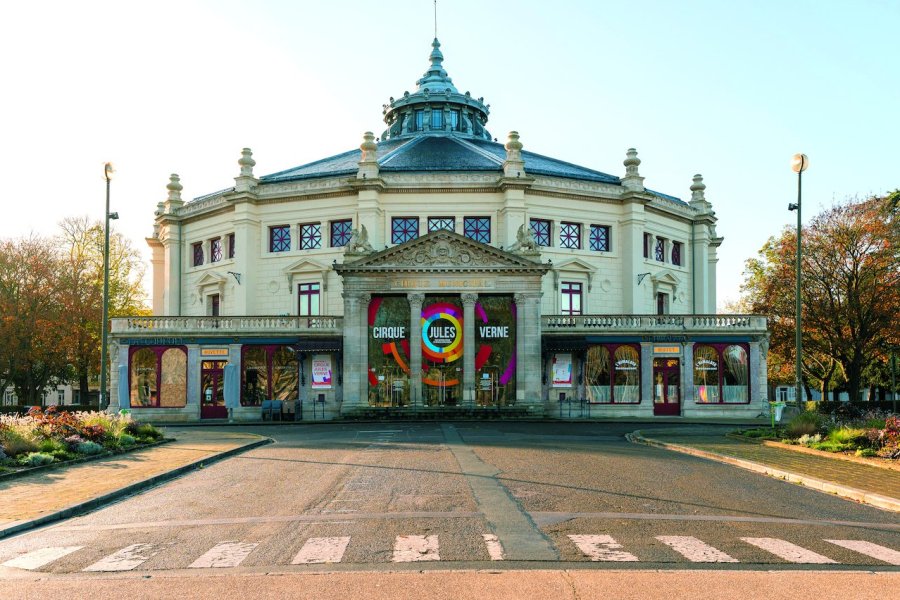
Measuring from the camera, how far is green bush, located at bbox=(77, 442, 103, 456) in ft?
67.5

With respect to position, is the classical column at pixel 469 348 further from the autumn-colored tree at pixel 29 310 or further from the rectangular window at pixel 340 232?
the autumn-colored tree at pixel 29 310

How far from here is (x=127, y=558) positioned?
920 cm

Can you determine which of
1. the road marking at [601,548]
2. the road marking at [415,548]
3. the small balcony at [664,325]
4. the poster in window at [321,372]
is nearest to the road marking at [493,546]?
the road marking at [415,548]

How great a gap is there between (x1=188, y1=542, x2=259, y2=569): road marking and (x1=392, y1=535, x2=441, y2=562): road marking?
5.26 feet

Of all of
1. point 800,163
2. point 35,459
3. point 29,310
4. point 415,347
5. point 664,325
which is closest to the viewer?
point 35,459

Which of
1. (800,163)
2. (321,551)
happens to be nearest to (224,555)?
(321,551)

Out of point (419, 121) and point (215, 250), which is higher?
point (419, 121)

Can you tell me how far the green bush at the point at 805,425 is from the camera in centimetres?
2470

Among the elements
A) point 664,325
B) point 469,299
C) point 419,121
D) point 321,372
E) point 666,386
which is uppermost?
point 419,121

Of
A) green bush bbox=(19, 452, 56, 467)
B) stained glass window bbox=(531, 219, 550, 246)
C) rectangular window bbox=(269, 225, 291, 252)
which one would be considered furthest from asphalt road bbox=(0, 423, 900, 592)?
rectangular window bbox=(269, 225, 291, 252)

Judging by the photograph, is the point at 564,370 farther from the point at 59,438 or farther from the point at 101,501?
the point at 101,501

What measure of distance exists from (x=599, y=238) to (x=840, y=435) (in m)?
33.6

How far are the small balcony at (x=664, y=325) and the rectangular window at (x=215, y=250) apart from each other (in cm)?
2269

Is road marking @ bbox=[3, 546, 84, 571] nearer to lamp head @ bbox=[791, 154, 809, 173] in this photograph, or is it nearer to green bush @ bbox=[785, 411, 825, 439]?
green bush @ bbox=[785, 411, 825, 439]
